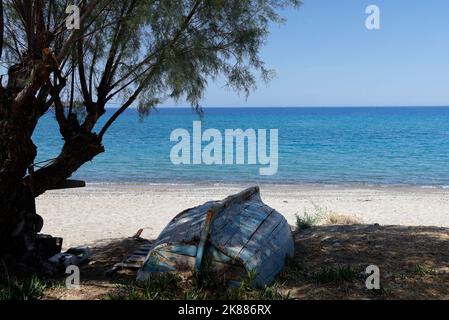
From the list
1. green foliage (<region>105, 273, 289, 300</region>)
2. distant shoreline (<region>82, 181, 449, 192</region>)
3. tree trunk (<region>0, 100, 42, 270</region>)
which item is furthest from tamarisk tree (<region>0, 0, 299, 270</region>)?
distant shoreline (<region>82, 181, 449, 192</region>)

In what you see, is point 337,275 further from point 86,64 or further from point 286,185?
point 286,185

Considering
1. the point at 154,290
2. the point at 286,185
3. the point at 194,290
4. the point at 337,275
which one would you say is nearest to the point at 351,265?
the point at 337,275

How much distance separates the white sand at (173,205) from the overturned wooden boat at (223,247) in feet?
16.1

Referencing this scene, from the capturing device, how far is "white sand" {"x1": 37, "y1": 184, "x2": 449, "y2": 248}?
13047 millimetres

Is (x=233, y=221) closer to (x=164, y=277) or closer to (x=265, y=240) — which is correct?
(x=265, y=240)

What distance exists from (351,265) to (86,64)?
554cm

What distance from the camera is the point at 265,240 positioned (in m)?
6.50

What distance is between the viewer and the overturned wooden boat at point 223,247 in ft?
18.8

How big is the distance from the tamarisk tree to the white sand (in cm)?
353

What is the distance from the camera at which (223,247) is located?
19.1ft

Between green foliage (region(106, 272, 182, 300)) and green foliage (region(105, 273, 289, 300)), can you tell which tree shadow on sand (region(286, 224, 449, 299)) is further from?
green foliage (region(106, 272, 182, 300))
